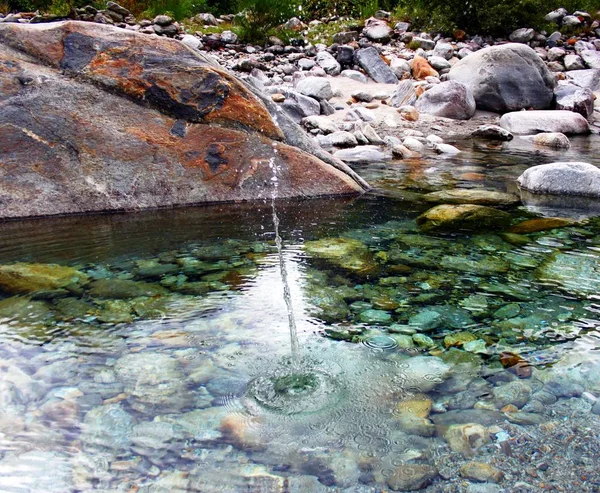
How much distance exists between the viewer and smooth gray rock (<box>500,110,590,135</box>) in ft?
31.4

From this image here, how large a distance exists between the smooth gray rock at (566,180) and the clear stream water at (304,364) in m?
1.40

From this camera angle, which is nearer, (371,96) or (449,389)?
(449,389)

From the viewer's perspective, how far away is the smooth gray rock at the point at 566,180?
5.00 metres

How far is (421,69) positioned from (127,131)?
9680mm

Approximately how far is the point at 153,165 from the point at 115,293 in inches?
79.8

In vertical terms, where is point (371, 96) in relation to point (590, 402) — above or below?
above

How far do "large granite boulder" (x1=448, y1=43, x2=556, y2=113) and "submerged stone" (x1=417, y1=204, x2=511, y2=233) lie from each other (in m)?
7.50

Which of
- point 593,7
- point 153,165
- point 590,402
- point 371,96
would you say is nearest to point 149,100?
point 153,165

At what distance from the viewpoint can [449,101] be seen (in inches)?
408

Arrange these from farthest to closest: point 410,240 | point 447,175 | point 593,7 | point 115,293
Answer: point 593,7, point 447,175, point 410,240, point 115,293

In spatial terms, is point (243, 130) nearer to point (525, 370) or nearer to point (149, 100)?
point (149, 100)

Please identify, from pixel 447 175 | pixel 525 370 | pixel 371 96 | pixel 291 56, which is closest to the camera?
pixel 525 370

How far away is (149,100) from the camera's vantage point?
A: 15.8 ft

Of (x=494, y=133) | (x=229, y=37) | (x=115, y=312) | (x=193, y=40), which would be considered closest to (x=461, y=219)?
(x=115, y=312)
